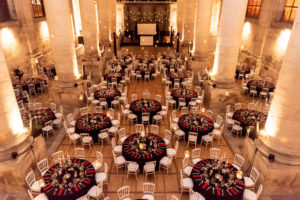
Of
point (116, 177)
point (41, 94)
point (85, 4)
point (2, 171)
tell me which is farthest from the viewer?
point (85, 4)

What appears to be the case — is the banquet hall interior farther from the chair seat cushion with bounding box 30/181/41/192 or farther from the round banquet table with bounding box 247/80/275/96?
the round banquet table with bounding box 247/80/275/96

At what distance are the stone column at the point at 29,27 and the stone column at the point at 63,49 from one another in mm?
7703

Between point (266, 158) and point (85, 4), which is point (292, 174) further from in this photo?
point (85, 4)

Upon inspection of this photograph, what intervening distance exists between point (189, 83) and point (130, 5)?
22.6 meters

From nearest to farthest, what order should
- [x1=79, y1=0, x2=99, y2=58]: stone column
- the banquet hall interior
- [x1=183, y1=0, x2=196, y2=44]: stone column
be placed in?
the banquet hall interior < [x1=79, y1=0, x2=99, y2=58]: stone column < [x1=183, y1=0, x2=196, y2=44]: stone column

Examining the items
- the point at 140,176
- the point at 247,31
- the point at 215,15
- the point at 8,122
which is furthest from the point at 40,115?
the point at 215,15

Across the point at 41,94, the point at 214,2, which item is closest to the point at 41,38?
the point at 41,94

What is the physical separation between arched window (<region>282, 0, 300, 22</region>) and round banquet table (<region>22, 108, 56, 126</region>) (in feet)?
57.3

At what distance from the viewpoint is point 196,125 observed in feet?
35.4

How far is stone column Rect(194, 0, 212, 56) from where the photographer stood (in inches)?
711

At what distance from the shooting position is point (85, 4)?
17.8 meters

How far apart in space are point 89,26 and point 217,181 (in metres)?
15.6

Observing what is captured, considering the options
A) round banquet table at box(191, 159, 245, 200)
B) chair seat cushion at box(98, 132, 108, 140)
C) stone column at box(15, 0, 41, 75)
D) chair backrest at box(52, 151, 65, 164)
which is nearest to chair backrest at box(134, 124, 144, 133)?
chair seat cushion at box(98, 132, 108, 140)

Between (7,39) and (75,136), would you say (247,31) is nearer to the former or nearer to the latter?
(75,136)
